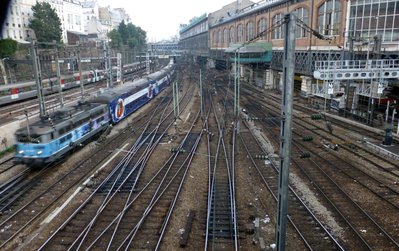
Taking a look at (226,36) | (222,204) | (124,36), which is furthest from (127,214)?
(124,36)

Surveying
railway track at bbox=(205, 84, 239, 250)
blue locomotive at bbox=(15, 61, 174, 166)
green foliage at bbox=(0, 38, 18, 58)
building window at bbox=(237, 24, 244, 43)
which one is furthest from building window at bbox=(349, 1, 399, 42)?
green foliage at bbox=(0, 38, 18, 58)

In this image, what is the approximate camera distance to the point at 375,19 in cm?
2644

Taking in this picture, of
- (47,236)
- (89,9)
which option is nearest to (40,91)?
(47,236)

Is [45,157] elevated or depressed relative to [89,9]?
depressed

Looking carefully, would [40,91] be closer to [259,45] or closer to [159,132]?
[159,132]

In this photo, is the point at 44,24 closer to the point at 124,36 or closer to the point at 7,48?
the point at 7,48

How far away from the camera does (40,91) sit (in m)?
20.2

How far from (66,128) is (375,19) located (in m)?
24.5

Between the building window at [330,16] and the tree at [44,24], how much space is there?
143 ft

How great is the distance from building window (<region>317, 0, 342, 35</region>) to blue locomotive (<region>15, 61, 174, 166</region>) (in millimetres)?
20483

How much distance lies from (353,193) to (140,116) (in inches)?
863

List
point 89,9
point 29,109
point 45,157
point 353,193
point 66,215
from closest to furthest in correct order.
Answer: point 66,215
point 353,193
point 45,157
point 29,109
point 89,9

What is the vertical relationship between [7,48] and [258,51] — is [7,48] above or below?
above

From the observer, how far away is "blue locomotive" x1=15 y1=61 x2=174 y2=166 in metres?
16.2
